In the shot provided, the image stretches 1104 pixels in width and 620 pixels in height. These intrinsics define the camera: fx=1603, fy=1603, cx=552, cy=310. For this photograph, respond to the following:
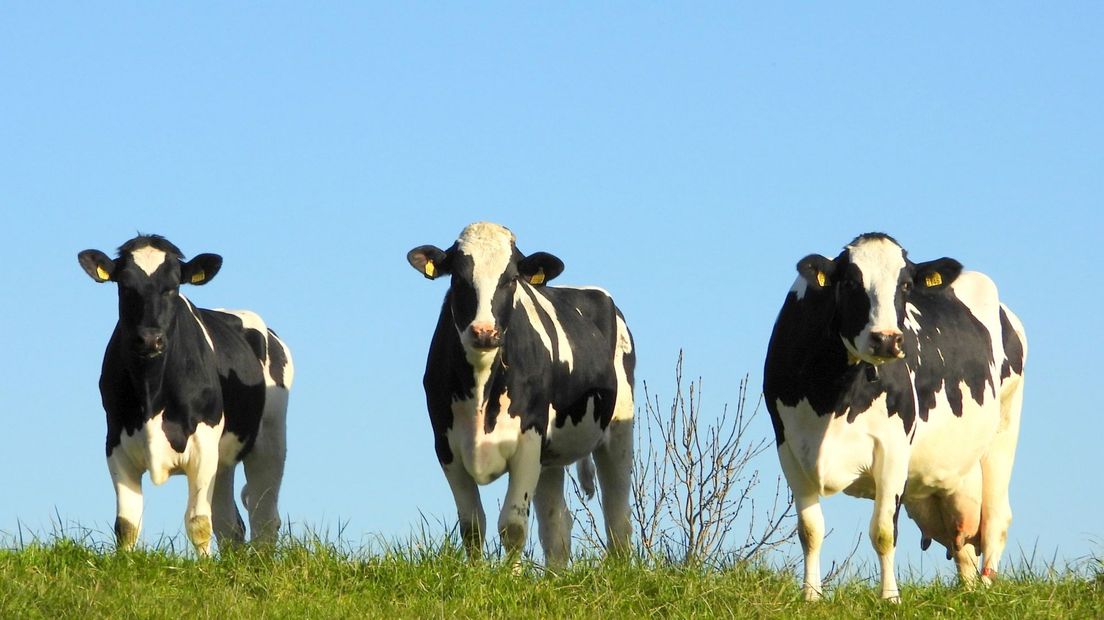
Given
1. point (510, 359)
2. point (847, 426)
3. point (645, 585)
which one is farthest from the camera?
point (510, 359)

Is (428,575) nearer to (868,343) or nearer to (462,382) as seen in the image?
(462,382)

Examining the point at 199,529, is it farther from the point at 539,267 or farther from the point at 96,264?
the point at 539,267

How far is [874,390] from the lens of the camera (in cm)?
1229

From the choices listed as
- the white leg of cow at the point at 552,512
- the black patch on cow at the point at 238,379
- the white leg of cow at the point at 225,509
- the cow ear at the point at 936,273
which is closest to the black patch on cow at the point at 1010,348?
the cow ear at the point at 936,273

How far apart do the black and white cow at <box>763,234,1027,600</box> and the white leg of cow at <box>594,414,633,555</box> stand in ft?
9.54

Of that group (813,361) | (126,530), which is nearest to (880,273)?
(813,361)

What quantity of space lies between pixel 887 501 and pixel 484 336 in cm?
332

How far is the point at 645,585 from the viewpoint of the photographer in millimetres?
11195

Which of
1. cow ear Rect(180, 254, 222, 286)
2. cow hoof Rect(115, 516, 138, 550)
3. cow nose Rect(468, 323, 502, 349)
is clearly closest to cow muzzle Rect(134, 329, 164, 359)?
cow ear Rect(180, 254, 222, 286)

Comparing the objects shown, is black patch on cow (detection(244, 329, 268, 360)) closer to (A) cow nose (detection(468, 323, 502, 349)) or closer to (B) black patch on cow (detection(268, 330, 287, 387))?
(B) black patch on cow (detection(268, 330, 287, 387))

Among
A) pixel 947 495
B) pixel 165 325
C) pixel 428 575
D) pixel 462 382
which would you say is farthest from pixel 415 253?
pixel 947 495

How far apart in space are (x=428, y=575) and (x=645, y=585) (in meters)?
1.52

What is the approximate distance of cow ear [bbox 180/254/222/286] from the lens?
14336 millimetres

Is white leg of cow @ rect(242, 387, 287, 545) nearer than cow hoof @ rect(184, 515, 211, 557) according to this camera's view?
No
